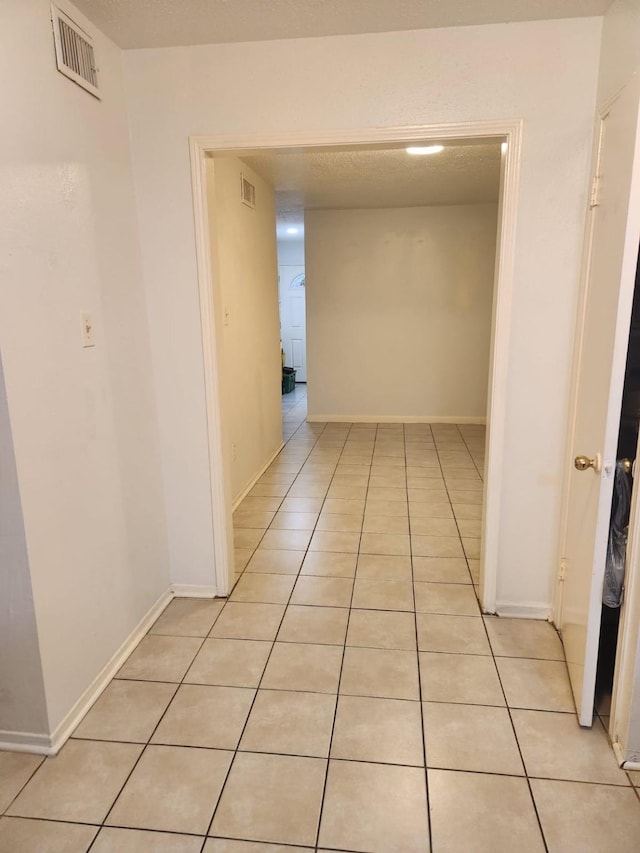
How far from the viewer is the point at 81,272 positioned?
185 cm

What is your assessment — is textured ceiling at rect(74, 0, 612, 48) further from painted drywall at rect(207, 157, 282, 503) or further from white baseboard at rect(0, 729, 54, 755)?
white baseboard at rect(0, 729, 54, 755)

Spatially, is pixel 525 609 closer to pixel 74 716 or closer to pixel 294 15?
pixel 74 716

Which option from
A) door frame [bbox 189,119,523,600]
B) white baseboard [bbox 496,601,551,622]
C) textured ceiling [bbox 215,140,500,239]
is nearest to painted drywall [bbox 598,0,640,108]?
door frame [bbox 189,119,523,600]

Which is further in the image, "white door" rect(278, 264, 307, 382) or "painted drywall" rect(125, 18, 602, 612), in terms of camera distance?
"white door" rect(278, 264, 307, 382)

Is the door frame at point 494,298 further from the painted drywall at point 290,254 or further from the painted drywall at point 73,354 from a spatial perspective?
the painted drywall at point 290,254

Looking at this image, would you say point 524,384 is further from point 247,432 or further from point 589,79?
point 247,432

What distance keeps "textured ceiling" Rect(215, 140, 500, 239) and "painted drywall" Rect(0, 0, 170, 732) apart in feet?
4.76

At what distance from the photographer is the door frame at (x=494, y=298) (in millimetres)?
2062

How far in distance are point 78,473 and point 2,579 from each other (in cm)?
40

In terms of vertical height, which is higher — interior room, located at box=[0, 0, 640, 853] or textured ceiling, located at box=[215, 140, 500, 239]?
textured ceiling, located at box=[215, 140, 500, 239]

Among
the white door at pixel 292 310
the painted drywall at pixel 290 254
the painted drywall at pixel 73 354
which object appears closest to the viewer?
the painted drywall at pixel 73 354

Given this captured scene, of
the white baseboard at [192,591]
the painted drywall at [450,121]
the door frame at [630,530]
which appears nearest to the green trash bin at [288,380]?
the white baseboard at [192,591]

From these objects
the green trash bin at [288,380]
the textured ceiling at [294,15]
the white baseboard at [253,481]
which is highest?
the textured ceiling at [294,15]

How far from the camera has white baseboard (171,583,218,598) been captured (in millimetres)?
2626
